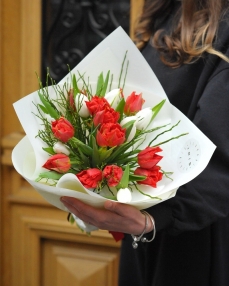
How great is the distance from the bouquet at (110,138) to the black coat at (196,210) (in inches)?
2.7

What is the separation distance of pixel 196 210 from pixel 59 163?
0.31m

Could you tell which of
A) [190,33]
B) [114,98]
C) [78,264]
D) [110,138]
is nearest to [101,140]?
[110,138]

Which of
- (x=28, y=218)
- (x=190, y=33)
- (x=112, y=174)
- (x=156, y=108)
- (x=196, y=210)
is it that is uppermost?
(x=190, y=33)

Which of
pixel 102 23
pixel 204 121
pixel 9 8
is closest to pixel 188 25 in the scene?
pixel 204 121

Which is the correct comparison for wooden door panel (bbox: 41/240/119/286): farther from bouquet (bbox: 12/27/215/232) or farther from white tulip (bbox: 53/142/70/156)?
white tulip (bbox: 53/142/70/156)

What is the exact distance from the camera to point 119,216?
122 centimetres

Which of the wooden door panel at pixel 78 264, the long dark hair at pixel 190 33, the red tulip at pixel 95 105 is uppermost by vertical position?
the long dark hair at pixel 190 33

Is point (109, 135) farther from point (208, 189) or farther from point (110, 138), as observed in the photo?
point (208, 189)

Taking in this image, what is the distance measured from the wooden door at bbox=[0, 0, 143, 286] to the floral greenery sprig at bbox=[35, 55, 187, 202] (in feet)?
3.95

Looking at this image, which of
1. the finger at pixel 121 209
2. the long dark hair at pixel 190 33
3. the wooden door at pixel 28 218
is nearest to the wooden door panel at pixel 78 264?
the wooden door at pixel 28 218

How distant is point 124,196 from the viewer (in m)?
1.15

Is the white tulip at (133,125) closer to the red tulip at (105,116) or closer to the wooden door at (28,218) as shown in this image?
the red tulip at (105,116)

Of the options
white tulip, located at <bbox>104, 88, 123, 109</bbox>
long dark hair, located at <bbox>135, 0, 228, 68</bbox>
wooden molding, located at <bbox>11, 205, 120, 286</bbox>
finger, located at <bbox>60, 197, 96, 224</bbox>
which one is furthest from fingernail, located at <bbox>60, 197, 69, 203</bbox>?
wooden molding, located at <bbox>11, 205, 120, 286</bbox>

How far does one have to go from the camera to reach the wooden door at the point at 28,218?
2420 millimetres
